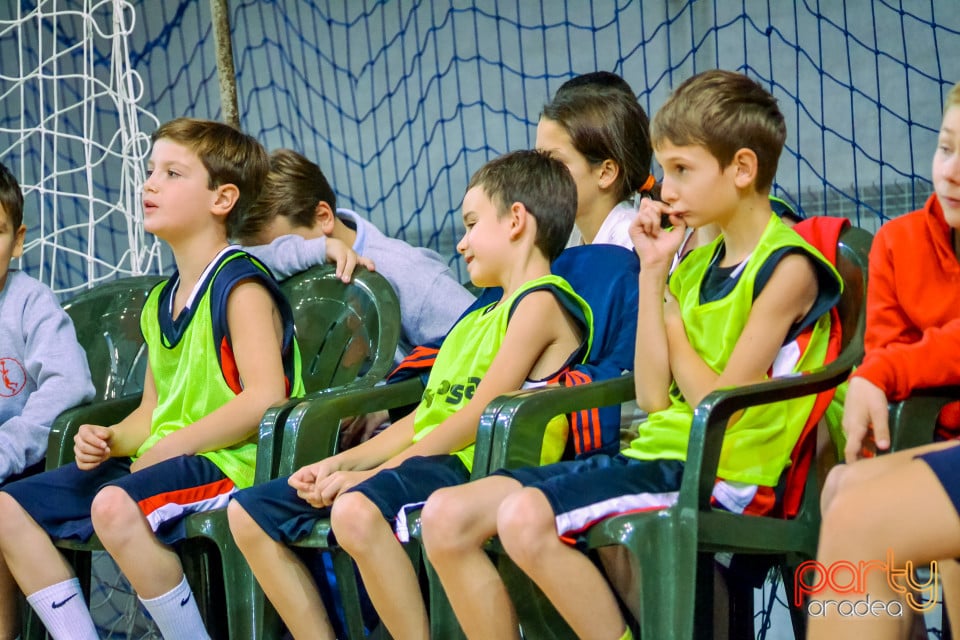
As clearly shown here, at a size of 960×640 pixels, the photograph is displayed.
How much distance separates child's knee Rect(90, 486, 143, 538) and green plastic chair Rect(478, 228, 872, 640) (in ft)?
2.19

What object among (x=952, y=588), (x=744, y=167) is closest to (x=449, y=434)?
(x=744, y=167)

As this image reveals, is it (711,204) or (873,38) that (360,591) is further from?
(873,38)

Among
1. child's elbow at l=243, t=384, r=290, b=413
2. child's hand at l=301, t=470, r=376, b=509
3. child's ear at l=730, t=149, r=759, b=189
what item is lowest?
child's hand at l=301, t=470, r=376, b=509

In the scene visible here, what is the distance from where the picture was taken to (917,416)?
66.7 inches

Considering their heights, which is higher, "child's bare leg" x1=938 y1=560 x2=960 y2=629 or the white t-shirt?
the white t-shirt

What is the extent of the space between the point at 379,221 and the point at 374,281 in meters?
1.74

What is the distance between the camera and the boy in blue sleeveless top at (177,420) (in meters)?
2.18

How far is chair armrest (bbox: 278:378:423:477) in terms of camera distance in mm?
2180

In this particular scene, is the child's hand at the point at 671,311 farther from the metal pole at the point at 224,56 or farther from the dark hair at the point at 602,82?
the metal pole at the point at 224,56

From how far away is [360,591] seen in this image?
211cm

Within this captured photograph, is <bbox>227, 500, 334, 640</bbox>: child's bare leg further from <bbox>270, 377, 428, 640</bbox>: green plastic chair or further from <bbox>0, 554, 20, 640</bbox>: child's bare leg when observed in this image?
<bbox>0, 554, 20, 640</bbox>: child's bare leg

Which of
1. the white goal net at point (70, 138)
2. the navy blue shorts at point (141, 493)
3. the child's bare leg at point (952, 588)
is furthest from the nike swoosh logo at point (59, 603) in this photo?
the white goal net at point (70, 138)

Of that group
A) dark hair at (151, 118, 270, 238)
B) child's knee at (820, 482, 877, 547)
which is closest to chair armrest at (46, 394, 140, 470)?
dark hair at (151, 118, 270, 238)

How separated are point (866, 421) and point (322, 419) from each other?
0.97 m
